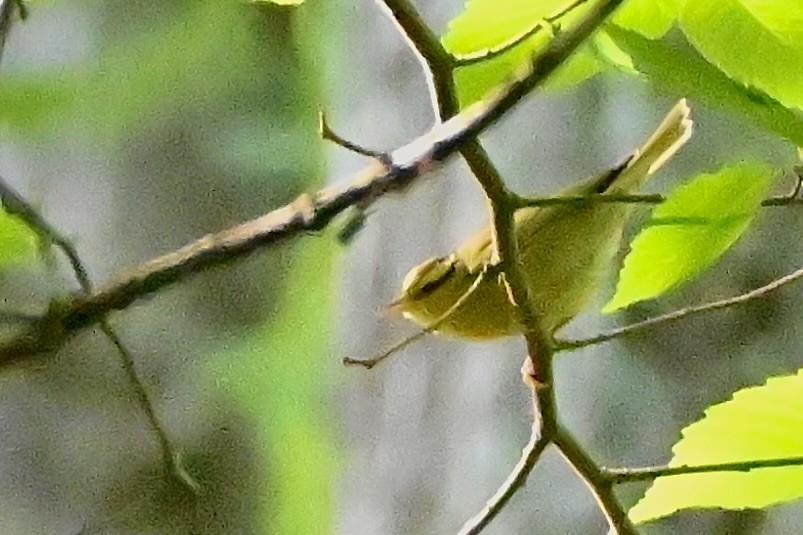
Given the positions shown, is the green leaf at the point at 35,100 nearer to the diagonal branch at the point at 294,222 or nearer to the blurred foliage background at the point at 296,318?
the blurred foliage background at the point at 296,318

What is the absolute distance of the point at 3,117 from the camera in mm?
596

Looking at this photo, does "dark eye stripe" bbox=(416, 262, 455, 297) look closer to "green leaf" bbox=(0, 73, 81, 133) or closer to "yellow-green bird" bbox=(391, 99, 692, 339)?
"yellow-green bird" bbox=(391, 99, 692, 339)

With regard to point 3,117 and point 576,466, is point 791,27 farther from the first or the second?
point 3,117

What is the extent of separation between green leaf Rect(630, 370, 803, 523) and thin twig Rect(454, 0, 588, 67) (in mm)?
127

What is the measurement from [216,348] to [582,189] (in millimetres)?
558

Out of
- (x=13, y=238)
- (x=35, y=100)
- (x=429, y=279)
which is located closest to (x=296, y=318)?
(x=35, y=100)

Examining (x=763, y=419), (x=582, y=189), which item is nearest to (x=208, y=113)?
(x=582, y=189)

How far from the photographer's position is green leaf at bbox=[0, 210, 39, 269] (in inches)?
12.3

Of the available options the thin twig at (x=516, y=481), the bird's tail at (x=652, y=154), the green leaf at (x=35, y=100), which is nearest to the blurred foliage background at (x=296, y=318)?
the green leaf at (x=35, y=100)

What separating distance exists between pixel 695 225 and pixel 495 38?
3.2 inches

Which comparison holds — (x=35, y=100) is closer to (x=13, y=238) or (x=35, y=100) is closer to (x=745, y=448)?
(x=13, y=238)

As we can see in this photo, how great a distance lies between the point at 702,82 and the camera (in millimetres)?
271

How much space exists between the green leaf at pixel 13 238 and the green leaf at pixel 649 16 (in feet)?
0.57

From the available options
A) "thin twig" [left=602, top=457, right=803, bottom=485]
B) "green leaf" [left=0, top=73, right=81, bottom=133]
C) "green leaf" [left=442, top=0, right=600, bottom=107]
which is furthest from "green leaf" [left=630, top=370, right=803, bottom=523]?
"green leaf" [left=0, top=73, right=81, bottom=133]
